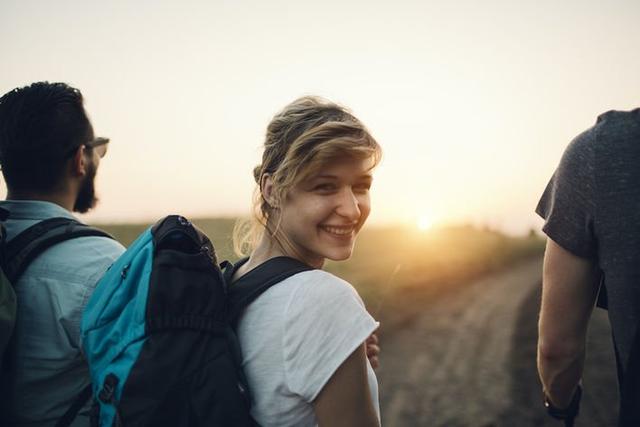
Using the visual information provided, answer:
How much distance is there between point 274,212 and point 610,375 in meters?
5.60

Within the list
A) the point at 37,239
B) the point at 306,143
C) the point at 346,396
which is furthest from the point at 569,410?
the point at 37,239

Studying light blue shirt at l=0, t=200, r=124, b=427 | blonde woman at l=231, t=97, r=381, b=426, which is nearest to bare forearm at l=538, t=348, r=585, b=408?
blonde woman at l=231, t=97, r=381, b=426

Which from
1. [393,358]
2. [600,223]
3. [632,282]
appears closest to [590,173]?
[600,223]

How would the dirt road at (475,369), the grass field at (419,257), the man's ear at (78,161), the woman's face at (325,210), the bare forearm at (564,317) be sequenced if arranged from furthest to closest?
the grass field at (419,257), the dirt road at (475,369), the man's ear at (78,161), the woman's face at (325,210), the bare forearm at (564,317)

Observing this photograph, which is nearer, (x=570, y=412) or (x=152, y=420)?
(x=152, y=420)

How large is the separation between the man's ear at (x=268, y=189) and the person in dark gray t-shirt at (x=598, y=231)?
0.93m

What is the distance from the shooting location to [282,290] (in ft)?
5.39

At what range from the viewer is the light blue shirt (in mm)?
2152

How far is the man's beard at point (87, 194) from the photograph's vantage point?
8.92 feet

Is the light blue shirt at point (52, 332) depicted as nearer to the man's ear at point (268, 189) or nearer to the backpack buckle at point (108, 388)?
the backpack buckle at point (108, 388)

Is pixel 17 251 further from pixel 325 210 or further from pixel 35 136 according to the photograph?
pixel 325 210

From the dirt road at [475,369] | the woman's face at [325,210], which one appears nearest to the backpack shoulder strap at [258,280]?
the woman's face at [325,210]

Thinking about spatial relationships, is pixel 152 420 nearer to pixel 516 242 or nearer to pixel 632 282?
pixel 632 282

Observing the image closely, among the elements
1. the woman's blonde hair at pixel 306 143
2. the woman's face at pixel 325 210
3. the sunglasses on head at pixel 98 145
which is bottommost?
the woman's face at pixel 325 210
